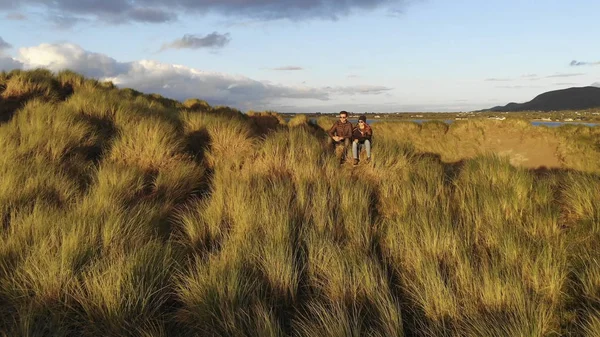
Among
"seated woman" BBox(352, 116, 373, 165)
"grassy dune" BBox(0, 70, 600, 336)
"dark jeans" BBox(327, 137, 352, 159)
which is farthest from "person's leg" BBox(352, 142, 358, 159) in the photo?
"grassy dune" BBox(0, 70, 600, 336)

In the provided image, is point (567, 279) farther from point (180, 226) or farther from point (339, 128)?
point (339, 128)

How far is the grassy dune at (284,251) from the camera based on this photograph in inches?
127

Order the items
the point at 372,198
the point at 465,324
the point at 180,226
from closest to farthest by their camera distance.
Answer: the point at 465,324 < the point at 180,226 < the point at 372,198

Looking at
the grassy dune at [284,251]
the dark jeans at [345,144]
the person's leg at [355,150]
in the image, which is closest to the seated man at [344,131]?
the dark jeans at [345,144]

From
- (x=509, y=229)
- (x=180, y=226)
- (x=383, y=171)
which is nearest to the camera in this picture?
(x=509, y=229)

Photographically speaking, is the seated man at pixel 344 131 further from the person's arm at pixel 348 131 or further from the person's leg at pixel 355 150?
the person's leg at pixel 355 150

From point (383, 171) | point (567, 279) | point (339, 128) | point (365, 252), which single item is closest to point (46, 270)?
point (365, 252)

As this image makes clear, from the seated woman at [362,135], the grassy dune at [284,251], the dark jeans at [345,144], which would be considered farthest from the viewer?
the dark jeans at [345,144]

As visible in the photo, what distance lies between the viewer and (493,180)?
8016 mm

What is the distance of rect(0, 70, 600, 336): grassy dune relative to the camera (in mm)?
3215

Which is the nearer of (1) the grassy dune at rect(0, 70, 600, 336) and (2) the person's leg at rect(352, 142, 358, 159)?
(1) the grassy dune at rect(0, 70, 600, 336)

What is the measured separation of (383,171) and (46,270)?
7.40 metres

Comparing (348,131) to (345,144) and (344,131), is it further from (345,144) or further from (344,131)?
(345,144)

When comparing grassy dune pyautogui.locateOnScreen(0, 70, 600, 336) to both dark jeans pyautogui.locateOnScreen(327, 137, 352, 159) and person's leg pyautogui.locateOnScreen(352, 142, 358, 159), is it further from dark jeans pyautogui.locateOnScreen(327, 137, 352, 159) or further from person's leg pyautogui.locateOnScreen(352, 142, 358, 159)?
dark jeans pyautogui.locateOnScreen(327, 137, 352, 159)
